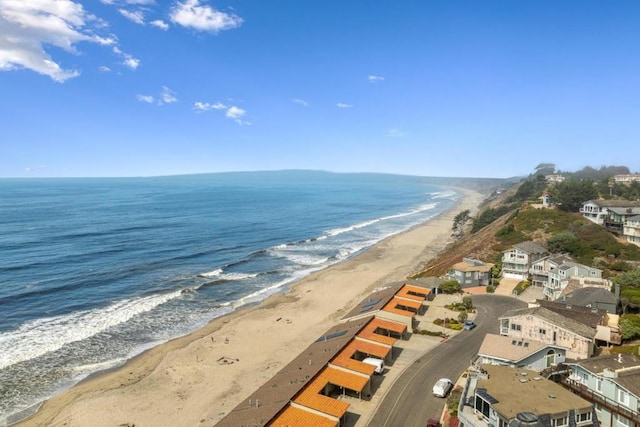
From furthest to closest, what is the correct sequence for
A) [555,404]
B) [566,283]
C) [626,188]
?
[626,188] → [566,283] → [555,404]

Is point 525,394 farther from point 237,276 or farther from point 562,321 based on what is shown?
point 237,276

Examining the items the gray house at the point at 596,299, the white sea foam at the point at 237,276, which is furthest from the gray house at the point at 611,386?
the white sea foam at the point at 237,276

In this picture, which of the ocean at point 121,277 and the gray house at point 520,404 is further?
the ocean at point 121,277

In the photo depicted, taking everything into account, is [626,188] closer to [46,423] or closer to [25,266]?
[46,423]

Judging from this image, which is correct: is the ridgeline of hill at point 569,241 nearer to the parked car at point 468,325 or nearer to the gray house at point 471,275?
the gray house at point 471,275

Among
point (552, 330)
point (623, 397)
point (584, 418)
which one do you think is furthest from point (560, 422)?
point (552, 330)

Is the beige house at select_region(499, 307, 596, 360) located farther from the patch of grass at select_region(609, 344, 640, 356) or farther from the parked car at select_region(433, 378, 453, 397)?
the parked car at select_region(433, 378, 453, 397)

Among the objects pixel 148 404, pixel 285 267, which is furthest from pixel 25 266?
pixel 148 404
